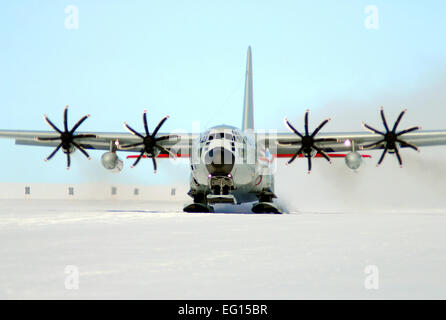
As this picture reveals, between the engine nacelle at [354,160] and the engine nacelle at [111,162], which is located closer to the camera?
the engine nacelle at [354,160]

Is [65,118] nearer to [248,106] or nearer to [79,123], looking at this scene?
[79,123]

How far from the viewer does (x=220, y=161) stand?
840 inches

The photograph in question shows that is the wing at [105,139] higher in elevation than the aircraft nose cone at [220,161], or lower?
higher

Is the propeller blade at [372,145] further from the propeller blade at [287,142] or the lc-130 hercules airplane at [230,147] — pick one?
the propeller blade at [287,142]

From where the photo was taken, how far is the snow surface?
5.15 meters

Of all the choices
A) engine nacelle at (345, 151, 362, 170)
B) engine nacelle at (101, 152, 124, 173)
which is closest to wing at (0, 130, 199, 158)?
engine nacelle at (101, 152, 124, 173)

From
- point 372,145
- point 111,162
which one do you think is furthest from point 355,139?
point 111,162

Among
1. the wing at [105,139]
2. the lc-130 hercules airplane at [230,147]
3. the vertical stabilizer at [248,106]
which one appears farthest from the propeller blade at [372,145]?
the wing at [105,139]

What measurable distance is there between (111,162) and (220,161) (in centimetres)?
775

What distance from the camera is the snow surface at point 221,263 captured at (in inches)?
203

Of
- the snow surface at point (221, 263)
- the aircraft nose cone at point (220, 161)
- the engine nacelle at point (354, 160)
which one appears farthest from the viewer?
the engine nacelle at point (354, 160)

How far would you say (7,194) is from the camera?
171ft
